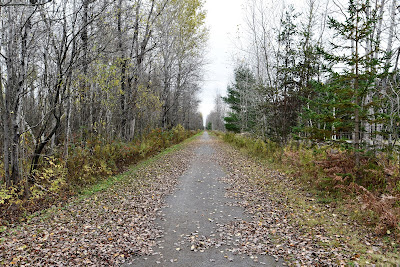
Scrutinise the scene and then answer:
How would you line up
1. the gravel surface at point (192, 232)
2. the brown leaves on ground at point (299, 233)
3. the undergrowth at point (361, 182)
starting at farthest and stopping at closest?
the undergrowth at point (361, 182)
the gravel surface at point (192, 232)
the brown leaves on ground at point (299, 233)

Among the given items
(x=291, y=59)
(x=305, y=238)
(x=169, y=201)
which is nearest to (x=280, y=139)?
(x=291, y=59)

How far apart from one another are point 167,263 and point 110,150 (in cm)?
912

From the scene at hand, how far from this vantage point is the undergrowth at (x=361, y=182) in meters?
5.15

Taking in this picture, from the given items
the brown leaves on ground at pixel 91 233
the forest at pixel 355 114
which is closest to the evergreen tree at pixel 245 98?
the forest at pixel 355 114

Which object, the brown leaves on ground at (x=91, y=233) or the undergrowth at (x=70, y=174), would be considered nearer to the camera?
the brown leaves on ground at (x=91, y=233)

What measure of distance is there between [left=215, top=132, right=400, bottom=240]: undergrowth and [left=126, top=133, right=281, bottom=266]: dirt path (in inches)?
102

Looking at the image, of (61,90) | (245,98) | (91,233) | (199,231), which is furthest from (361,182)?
(245,98)

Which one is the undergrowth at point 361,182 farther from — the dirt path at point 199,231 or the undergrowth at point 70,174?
the undergrowth at point 70,174

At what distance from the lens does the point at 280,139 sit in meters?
14.5

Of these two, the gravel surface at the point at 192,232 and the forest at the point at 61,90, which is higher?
the forest at the point at 61,90

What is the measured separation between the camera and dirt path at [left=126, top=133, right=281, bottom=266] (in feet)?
14.4

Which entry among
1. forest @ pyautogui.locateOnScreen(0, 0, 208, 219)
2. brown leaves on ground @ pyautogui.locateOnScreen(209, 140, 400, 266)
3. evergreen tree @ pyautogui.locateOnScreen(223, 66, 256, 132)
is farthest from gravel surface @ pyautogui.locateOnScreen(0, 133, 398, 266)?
evergreen tree @ pyautogui.locateOnScreen(223, 66, 256, 132)

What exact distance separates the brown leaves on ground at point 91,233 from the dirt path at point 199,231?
0.34 meters

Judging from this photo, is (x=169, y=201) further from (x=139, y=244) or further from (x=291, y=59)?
(x=291, y=59)
